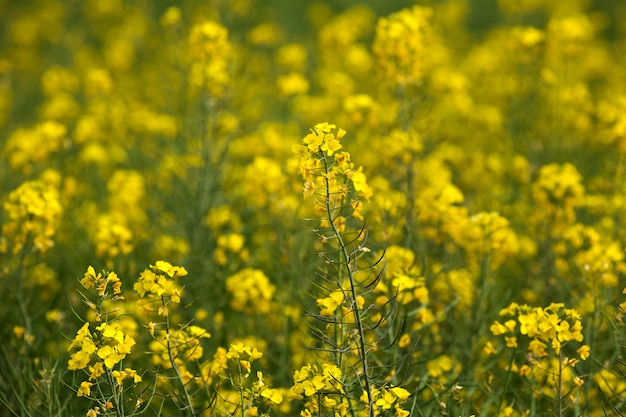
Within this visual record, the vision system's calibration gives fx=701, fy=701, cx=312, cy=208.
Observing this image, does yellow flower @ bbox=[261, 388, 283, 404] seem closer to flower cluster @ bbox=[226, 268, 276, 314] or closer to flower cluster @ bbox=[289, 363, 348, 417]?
flower cluster @ bbox=[289, 363, 348, 417]

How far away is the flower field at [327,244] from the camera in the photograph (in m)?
2.48

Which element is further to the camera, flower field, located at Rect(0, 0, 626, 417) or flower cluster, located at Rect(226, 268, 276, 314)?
flower cluster, located at Rect(226, 268, 276, 314)

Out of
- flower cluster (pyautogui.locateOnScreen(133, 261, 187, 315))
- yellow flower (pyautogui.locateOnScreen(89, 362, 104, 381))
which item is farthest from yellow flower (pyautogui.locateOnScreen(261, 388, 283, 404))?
yellow flower (pyautogui.locateOnScreen(89, 362, 104, 381))

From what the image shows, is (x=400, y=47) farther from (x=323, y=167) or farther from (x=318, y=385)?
(x=318, y=385)

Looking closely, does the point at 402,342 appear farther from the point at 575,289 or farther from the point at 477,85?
the point at 477,85

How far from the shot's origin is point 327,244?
149 inches

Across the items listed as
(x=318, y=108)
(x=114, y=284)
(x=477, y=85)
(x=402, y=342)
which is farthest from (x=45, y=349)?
(x=477, y=85)

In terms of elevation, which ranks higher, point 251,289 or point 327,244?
point 327,244

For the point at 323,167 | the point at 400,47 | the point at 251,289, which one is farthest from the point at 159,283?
the point at 400,47

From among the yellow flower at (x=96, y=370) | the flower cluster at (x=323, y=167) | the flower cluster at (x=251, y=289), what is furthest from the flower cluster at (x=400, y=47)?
the yellow flower at (x=96, y=370)

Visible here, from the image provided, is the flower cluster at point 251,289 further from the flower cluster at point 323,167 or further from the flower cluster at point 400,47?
the flower cluster at point 400,47

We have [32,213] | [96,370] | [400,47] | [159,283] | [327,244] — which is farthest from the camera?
[400,47]

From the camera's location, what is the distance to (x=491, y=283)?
3.53 metres

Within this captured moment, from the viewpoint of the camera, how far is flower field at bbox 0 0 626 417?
8.14 feet
